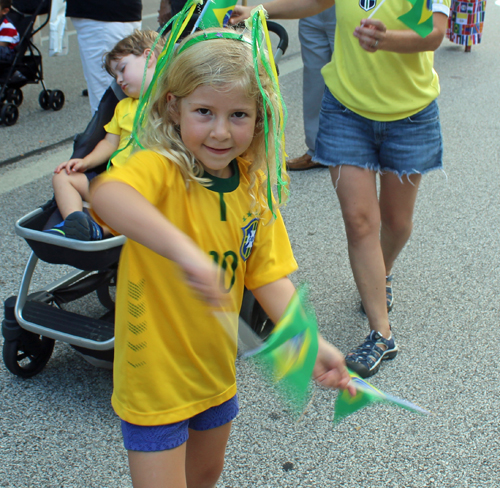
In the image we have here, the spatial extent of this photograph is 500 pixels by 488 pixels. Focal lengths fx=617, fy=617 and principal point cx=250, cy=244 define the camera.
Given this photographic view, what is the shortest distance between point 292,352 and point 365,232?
1487 mm

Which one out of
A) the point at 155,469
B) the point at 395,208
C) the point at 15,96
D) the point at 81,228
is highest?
the point at 81,228

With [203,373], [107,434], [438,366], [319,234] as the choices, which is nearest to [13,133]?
[319,234]

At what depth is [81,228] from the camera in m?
2.23

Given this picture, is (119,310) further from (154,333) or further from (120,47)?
(120,47)

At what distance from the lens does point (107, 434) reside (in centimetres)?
234

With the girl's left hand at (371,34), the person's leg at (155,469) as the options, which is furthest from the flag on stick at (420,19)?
the person's leg at (155,469)

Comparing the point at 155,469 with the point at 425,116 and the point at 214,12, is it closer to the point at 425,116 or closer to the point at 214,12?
the point at 214,12

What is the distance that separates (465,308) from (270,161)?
2.07 metres

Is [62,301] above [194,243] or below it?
below

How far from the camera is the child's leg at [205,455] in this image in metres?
1.67

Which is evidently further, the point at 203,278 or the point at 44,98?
the point at 44,98

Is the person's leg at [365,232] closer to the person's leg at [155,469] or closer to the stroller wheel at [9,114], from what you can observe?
the person's leg at [155,469]

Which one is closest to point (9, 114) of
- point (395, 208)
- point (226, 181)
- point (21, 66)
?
point (21, 66)

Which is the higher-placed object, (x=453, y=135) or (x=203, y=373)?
(x=203, y=373)
